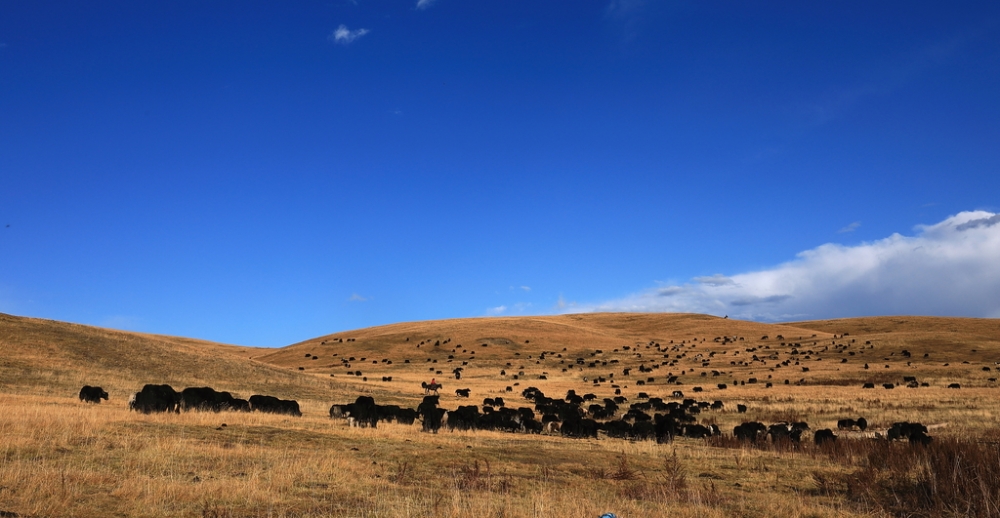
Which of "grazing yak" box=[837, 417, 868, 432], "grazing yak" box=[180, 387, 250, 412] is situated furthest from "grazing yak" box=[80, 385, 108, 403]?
"grazing yak" box=[837, 417, 868, 432]

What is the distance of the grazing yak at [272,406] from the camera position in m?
23.7

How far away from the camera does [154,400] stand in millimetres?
20547

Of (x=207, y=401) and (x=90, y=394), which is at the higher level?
(x=90, y=394)

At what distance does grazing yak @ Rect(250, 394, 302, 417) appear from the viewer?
23.7 metres

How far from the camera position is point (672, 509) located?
895 centimetres

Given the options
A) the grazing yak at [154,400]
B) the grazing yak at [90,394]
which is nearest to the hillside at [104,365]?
the grazing yak at [90,394]

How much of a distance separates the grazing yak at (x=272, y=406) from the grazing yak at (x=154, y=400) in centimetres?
337

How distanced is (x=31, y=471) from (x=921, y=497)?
46.1ft

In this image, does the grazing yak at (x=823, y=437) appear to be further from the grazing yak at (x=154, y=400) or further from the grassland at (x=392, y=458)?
the grazing yak at (x=154, y=400)

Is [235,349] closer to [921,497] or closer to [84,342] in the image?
[84,342]

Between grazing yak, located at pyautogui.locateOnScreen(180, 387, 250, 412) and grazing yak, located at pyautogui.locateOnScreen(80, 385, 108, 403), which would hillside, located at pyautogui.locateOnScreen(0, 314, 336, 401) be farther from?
grazing yak, located at pyautogui.locateOnScreen(180, 387, 250, 412)

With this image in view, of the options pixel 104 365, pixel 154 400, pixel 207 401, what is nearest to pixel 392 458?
pixel 154 400

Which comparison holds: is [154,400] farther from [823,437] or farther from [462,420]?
[823,437]

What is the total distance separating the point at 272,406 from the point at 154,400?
465 cm
